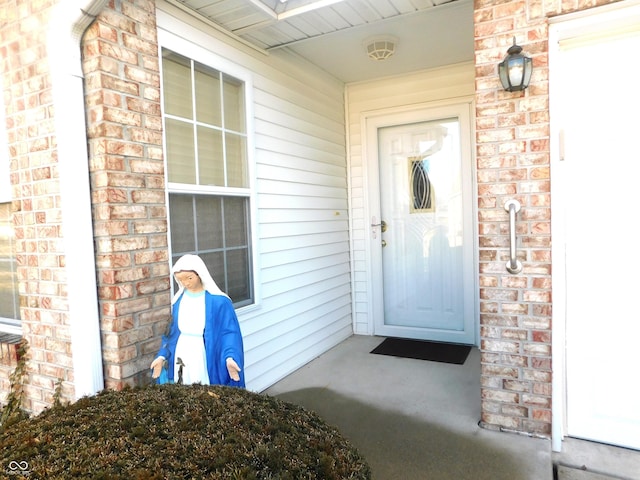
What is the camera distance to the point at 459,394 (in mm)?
3010

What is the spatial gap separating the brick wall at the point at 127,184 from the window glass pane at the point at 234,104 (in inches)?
26.2

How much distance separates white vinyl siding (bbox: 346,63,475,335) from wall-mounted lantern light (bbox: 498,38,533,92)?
2075 millimetres

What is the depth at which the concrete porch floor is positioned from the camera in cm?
215

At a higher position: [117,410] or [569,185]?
[569,185]

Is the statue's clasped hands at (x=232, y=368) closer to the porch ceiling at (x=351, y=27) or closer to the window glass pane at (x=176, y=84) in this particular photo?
the window glass pane at (x=176, y=84)

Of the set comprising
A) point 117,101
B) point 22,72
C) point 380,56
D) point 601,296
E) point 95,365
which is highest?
point 380,56

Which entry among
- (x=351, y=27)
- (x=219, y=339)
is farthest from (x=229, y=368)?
(x=351, y=27)

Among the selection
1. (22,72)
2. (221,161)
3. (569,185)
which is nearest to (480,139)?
(569,185)

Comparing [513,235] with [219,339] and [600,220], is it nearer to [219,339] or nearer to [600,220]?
[600,220]

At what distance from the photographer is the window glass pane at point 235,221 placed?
2.98 meters

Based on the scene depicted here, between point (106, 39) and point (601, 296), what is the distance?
2.79 metres

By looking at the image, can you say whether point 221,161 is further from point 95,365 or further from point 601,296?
point 601,296

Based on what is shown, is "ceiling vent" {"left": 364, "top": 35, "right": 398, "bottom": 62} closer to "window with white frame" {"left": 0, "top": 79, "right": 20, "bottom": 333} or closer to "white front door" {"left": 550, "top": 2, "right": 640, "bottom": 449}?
"white front door" {"left": 550, "top": 2, "right": 640, "bottom": 449}

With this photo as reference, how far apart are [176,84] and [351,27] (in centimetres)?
122
